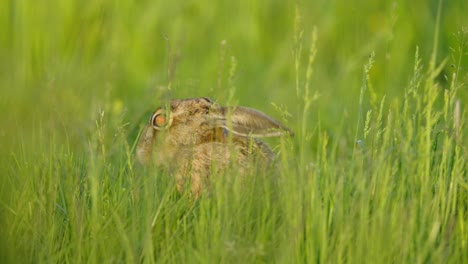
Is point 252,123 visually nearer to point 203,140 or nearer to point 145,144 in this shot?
point 203,140

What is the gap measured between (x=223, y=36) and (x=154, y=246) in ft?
13.6

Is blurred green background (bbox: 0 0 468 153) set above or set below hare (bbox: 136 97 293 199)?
above

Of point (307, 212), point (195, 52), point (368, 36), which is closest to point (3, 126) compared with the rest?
point (307, 212)

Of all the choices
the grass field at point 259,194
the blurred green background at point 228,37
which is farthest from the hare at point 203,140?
the blurred green background at point 228,37

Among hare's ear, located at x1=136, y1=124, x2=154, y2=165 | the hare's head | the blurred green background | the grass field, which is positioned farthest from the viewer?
the blurred green background

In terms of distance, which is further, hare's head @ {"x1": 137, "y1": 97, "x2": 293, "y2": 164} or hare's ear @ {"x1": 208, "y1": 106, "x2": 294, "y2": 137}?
hare's head @ {"x1": 137, "y1": 97, "x2": 293, "y2": 164}

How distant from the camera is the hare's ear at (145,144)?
188 inches

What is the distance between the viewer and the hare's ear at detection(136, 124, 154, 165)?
477 centimetres

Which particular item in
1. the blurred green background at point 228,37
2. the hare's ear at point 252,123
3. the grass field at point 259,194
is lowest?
the grass field at point 259,194

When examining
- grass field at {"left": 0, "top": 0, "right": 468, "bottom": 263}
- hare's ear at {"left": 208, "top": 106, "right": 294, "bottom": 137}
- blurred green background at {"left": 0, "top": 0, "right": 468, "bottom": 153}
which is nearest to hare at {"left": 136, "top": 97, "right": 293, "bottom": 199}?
hare's ear at {"left": 208, "top": 106, "right": 294, "bottom": 137}

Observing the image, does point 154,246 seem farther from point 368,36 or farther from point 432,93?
point 368,36

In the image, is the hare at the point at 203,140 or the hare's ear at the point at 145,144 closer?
the hare at the point at 203,140

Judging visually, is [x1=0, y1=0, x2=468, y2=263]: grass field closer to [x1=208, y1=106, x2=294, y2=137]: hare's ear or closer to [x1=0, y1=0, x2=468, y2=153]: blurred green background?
[x1=208, y1=106, x2=294, y2=137]: hare's ear

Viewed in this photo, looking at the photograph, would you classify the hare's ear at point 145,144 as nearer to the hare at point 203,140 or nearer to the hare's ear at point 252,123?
the hare at point 203,140
